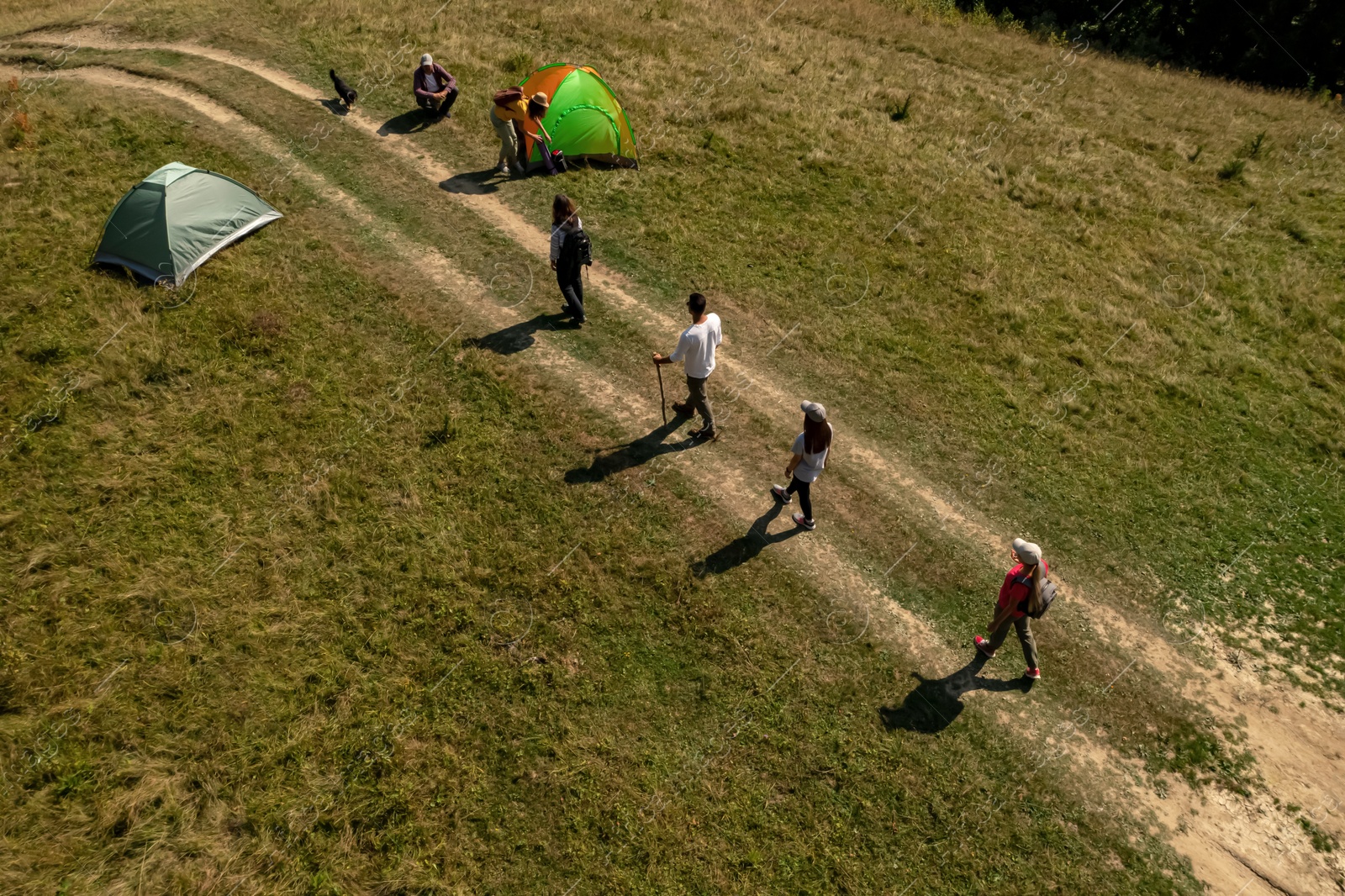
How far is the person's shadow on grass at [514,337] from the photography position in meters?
14.7

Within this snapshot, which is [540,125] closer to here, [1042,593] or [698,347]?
[698,347]

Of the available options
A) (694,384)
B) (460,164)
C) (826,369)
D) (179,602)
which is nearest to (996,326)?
(826,369)

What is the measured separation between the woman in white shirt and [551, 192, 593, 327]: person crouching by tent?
590 centimetres

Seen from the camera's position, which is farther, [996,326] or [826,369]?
[996,326]

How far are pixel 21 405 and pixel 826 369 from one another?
622 inches

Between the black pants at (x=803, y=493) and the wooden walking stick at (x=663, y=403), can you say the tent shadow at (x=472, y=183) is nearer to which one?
the wooden walking stick at (x=663, y=403)

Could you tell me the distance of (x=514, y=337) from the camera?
15.0 metres

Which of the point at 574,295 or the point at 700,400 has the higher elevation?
the point at 574,295

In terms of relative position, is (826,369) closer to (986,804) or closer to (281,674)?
(986,804)

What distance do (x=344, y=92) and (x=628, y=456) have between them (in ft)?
52.2

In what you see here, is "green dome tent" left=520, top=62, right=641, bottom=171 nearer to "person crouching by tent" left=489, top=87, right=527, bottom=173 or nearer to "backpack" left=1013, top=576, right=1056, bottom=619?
"person crouching by tent" left=489, top=87, right=527, bottom=173

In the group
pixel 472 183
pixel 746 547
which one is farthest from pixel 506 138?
pixel 746 547

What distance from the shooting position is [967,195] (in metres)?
21.6

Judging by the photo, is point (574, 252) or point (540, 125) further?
point (540, 125)
